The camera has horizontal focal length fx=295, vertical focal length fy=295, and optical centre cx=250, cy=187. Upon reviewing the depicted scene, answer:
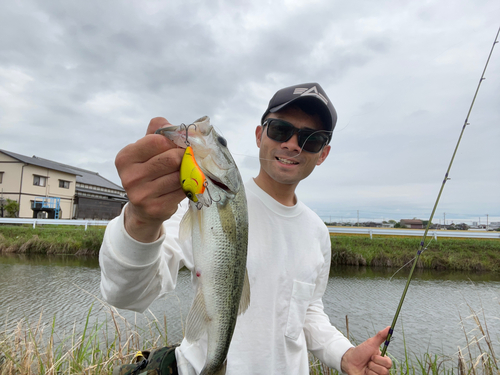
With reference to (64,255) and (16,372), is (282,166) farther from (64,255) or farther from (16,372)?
(64,255)

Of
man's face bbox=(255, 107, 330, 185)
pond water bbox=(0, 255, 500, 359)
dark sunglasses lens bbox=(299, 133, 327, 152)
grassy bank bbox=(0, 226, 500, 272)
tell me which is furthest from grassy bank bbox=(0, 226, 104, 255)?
dark sunglasses lens bbox=(299, 133, 327, 152)

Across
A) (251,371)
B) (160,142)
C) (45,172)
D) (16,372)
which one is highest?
(45,172)

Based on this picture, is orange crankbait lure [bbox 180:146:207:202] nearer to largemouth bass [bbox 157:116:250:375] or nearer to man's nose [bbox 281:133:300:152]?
largemouth bass [bbox 157:116:250:375]

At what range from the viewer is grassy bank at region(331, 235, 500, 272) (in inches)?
597

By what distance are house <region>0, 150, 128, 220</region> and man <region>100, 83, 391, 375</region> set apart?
32477 mm

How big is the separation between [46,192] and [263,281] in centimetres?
3504

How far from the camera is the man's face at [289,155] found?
2.43 meters

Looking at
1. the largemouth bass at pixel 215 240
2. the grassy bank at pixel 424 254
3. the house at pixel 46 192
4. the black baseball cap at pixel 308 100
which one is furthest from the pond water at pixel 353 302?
the house at pixel 46 192

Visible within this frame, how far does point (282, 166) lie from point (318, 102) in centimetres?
61

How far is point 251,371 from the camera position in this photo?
2.09 m

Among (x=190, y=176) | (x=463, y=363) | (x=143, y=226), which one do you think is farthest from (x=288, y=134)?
(x=463, y=363)

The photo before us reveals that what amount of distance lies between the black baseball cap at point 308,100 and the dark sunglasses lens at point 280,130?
137mm

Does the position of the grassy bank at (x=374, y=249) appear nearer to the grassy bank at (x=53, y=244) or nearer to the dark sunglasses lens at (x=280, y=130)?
the grassy bank at (x=53, y=244)

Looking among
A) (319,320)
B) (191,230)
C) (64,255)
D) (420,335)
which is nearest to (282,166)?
(191,230)
